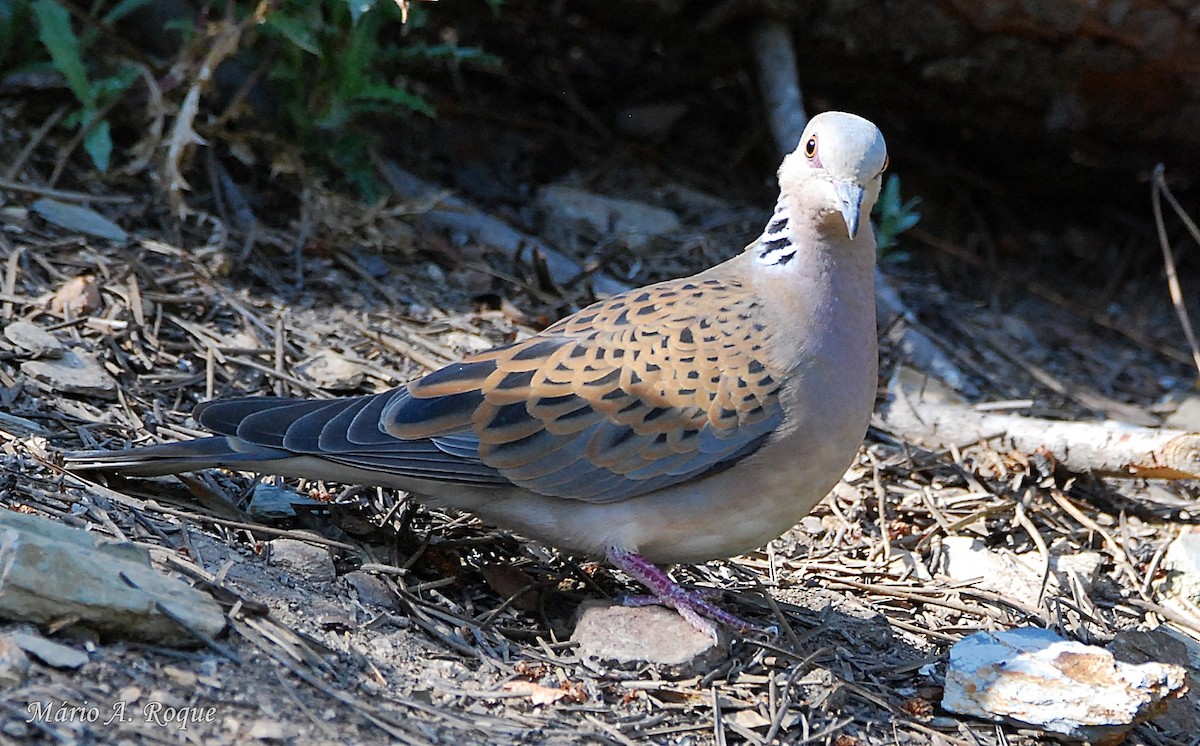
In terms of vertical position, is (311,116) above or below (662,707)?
above

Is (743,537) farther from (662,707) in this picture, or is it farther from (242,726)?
(242,726)

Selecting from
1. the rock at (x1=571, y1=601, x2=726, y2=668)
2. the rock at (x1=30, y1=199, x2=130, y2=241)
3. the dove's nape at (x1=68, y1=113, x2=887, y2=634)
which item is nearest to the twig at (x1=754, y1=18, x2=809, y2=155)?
the dove's nape at (x1=68, y1=113, x2=887, y2=634)

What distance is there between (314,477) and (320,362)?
105cm

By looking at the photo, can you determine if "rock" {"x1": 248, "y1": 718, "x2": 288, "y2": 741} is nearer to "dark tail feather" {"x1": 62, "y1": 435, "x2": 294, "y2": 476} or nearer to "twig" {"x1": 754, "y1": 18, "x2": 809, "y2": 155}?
"dark tail feather" {"x1": 62, "y1": 435, "x2": 294, "y2": 476}

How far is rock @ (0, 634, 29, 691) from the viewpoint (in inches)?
100

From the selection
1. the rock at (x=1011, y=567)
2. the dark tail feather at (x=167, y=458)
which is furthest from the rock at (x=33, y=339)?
the rock at (x=1011, y=567)

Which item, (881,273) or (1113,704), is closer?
(1113,704)

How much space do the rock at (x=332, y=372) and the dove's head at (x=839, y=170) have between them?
5.94ft

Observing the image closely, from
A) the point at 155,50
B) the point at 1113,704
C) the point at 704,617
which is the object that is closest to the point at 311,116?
the point at 155,50

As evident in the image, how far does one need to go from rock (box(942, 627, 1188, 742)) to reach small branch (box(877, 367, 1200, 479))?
137cm

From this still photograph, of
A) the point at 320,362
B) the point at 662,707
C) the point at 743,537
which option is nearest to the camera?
the point at 662,707

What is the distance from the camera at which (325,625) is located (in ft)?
10.6

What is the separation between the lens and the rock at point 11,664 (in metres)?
2.54

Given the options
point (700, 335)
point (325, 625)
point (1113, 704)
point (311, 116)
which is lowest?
point (1113, 704)
